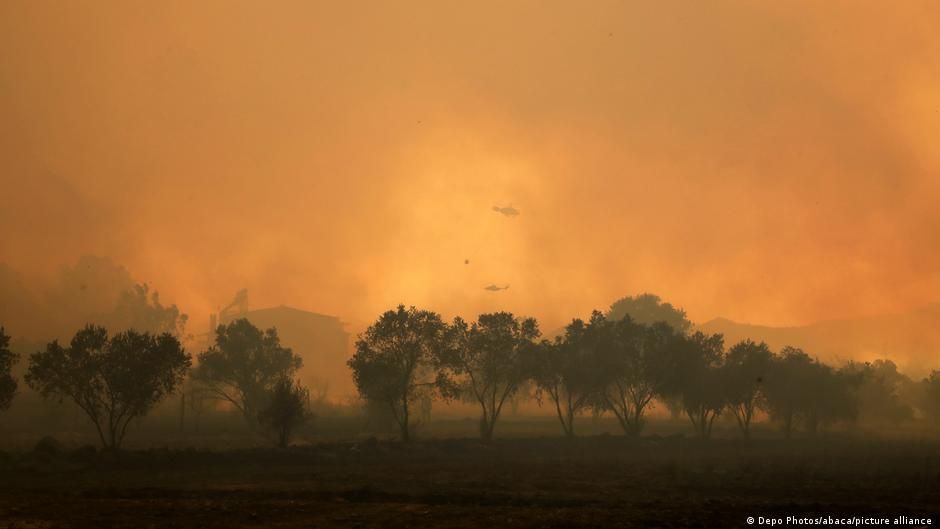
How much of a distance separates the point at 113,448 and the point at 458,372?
46.8m

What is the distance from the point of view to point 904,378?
180250 mm

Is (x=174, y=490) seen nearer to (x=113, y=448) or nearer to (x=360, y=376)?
(x=113, y=448)

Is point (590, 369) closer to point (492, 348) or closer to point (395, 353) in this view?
point (492, 348)

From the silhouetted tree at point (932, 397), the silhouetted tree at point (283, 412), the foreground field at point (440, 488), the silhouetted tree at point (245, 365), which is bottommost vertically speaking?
the silhouetted tree at point (932, 397)

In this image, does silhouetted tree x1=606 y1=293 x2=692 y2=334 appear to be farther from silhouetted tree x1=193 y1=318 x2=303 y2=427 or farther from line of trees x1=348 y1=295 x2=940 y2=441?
silhouetted tree x1=193 y1=318 x2=303 y2=427

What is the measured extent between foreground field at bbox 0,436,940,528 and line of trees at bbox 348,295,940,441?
48.6 ft

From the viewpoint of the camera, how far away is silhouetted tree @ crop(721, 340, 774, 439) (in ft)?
337

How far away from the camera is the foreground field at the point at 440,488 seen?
32.5 metres

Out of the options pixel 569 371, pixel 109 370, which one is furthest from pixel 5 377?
pixel 569 371

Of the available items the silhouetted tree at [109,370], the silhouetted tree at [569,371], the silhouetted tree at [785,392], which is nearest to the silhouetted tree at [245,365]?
the silhouetted tree at [109,370]

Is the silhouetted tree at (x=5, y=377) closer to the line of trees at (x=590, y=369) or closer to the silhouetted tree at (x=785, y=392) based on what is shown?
the line of trees at (x=590, y=369)

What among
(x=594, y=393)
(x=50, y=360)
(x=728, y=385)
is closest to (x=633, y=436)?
(x=594, y=393)

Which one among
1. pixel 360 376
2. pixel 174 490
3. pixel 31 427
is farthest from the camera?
pixel 31 427

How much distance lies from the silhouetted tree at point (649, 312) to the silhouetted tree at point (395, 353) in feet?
295
